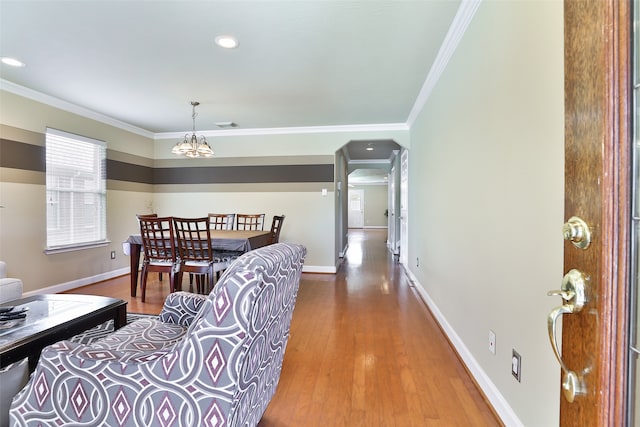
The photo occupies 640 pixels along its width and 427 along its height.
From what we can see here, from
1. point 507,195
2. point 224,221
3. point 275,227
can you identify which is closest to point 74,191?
point 224,221

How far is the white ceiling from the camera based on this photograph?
6.64ft

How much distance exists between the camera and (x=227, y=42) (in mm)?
2385

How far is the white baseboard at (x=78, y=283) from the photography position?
3.55 m

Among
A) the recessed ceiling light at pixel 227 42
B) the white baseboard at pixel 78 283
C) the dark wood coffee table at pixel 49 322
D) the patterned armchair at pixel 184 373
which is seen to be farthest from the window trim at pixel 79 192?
the patterned armchair at pixel 184 373

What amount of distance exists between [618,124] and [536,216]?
0.83 meters

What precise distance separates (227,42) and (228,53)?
194mm

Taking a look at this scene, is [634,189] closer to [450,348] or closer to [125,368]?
[125,368]

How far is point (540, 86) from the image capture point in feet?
3.87

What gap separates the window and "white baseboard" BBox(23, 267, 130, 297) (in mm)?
478

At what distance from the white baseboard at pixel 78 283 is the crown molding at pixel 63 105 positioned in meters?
2.24

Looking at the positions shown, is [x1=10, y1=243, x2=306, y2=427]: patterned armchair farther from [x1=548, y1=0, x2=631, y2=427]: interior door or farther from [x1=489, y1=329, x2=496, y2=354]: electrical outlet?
[x1=489, y1=329, x2=496, y2=354]: electrical outlet

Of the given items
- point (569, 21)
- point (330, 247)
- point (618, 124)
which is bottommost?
point (330, 247)

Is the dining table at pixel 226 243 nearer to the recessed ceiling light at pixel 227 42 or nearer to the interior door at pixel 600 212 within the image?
the recessed ceiling light at pixel 227 42

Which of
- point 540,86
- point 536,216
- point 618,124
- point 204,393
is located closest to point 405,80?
point 540,86
